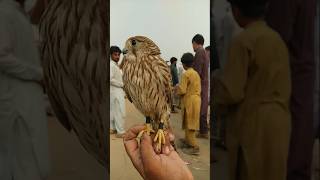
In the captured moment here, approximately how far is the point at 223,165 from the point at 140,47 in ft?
2.38

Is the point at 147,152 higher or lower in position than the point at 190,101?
lower

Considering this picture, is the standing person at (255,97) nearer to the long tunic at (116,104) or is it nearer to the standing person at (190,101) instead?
the standing person at (190,101)

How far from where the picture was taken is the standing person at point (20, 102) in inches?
92.0

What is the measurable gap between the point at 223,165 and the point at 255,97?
38cm

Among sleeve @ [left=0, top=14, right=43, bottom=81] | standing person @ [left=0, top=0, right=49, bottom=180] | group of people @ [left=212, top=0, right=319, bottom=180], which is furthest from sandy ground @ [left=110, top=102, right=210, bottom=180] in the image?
sleeve @ [left=0, top=14, right=43, bottom=81]

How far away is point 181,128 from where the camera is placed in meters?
2.38

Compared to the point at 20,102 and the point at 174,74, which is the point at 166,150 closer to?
the point at 174,74

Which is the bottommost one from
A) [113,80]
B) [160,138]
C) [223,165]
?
[223,165]

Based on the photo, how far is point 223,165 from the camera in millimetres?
2369

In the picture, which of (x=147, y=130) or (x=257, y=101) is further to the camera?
(x=147, y=130)

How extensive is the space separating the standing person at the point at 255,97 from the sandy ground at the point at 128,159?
0.13 m

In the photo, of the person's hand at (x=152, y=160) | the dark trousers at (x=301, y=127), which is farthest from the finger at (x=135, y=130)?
the dark trousers at (x=301, y=127)

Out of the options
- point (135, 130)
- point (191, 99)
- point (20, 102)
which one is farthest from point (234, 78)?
point (20, 102)

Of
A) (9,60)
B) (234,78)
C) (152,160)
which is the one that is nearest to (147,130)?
(152,160)
